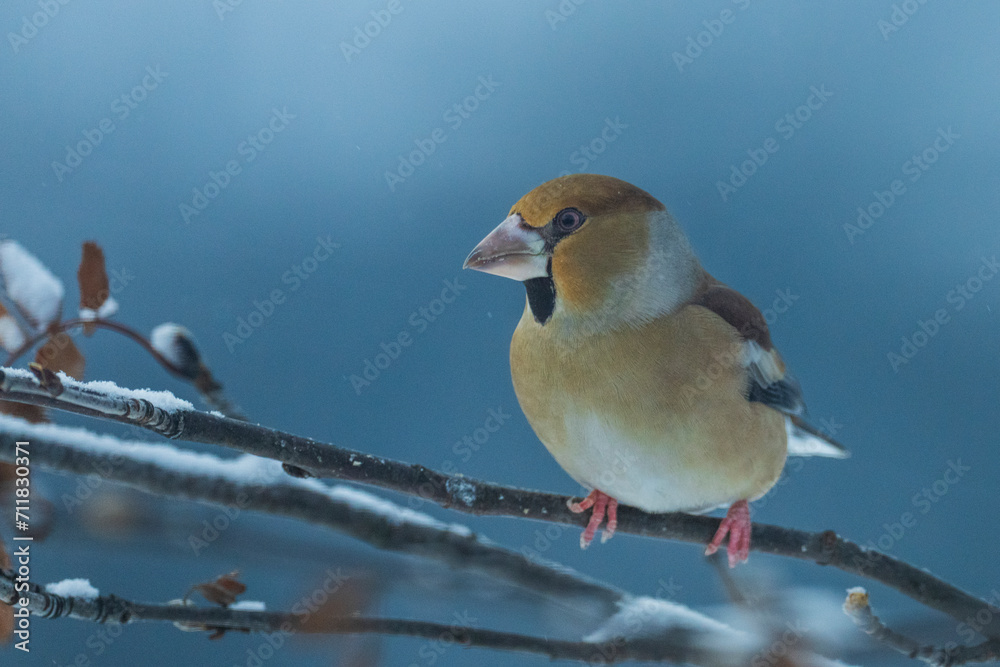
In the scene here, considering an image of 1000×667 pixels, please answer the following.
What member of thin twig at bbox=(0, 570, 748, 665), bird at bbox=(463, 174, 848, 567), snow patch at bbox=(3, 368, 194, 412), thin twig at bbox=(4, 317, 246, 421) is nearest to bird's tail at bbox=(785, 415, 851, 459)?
bird at bbox=(463, 174, 848, 567)

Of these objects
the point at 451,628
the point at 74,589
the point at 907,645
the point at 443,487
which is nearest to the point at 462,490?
the point at 443,487

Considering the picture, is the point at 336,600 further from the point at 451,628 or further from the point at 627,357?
the point at 627,357

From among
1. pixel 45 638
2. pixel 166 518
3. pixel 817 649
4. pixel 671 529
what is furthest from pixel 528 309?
pixel 45 638

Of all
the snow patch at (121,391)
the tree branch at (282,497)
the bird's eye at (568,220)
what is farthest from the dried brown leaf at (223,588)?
the bird's eye at (568,220)

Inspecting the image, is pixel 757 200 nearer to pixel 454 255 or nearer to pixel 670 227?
pixel 454 255

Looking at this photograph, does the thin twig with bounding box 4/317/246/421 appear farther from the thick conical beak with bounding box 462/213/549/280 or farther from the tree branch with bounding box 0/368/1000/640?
the thick conical beak with bounding box 462/213/549/280

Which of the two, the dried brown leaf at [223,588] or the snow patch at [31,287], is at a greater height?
the snow patch at [31,287]

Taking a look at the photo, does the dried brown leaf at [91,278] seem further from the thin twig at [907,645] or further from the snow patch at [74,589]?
the thin twig at [907,645]
